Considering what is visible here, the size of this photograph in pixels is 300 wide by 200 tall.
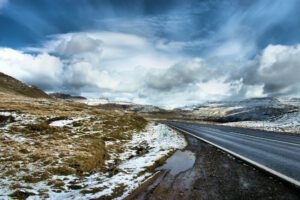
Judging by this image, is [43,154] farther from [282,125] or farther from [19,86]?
[19,86]

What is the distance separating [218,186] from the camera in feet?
31.7

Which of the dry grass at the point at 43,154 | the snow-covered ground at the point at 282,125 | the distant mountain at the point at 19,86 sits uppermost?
the distant mountain at the point at 19,86

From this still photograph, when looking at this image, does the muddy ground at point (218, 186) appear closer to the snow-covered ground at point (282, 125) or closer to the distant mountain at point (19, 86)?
the snow-covered ground at point (282, 125)

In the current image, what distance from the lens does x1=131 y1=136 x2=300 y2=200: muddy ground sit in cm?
859

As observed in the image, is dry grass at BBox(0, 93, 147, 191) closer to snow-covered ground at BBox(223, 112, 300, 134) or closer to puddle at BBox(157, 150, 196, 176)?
puddle at BBox(157, 150, 196, 176)

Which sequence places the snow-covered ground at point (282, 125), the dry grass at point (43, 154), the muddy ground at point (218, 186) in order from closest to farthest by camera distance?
1. the muddy ground at point (218, 186)
2. the dry grass at point (43, 154)
3. the snow-covered ground at point (282, 125)

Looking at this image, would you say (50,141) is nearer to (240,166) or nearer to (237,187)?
(240,166)

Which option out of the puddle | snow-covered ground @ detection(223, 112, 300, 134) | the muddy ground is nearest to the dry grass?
the puddle

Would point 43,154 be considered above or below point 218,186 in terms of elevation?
below

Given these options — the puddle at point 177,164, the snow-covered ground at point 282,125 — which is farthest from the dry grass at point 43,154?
the snow-covered ground at point 282,125

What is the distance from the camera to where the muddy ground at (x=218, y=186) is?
8.59 metres

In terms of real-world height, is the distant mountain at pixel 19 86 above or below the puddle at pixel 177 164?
above

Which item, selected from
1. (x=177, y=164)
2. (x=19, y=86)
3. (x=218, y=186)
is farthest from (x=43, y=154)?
(x=19, y=86)

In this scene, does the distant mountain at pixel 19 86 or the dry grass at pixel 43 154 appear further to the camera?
the distant mountain at pixel 19 86
